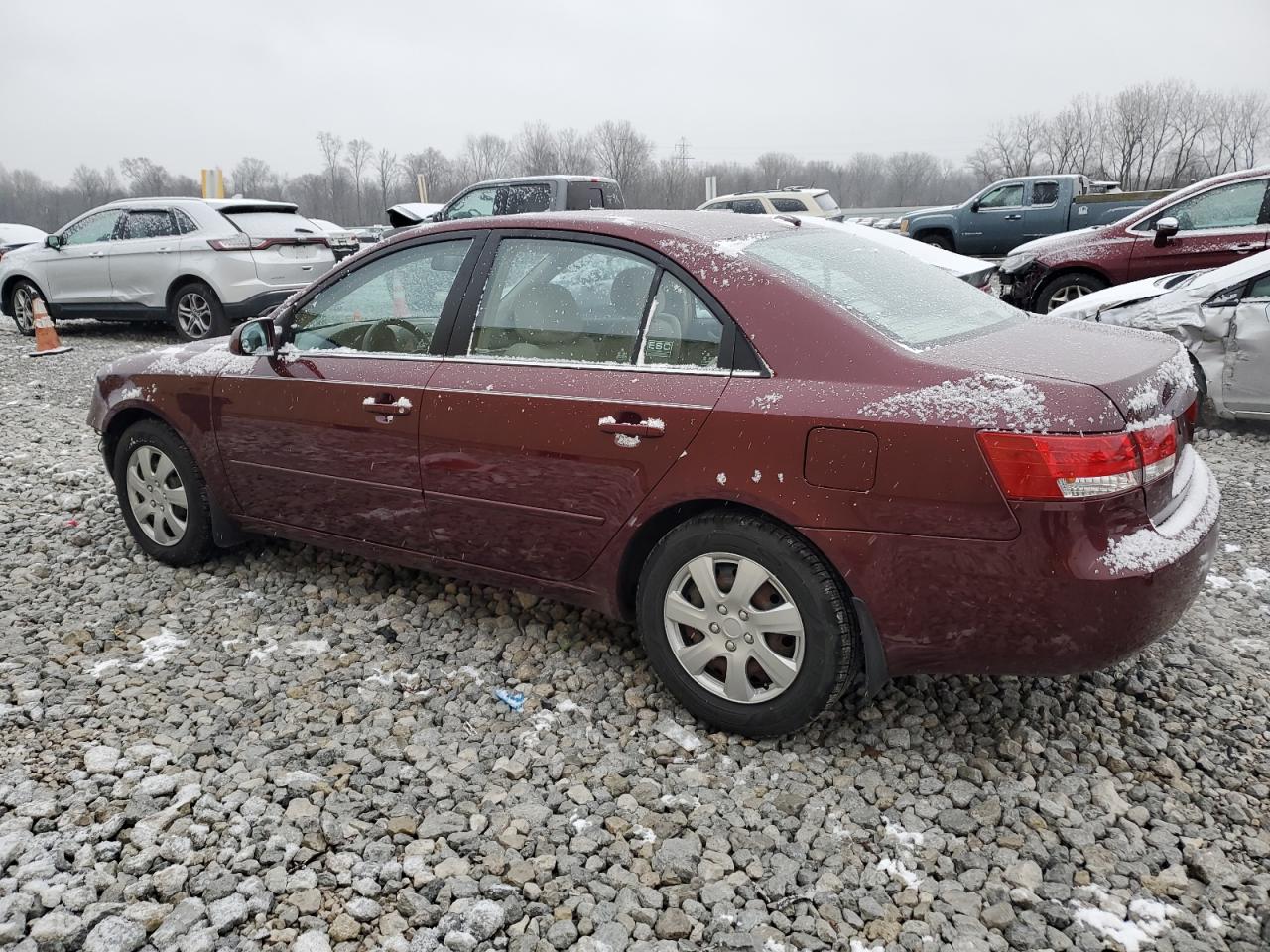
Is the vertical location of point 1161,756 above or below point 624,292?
below

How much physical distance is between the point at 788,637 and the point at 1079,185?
19053 millimetres

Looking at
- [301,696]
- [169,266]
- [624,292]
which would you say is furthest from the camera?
[169,266]

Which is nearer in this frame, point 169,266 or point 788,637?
point 788,637

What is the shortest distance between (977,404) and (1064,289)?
8.19m

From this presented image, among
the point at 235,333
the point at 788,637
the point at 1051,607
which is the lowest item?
the point at 788,637

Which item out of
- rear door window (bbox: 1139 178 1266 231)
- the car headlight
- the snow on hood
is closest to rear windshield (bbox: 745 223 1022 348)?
the snow on hood

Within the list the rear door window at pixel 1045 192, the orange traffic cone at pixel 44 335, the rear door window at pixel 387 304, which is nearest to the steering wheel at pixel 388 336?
the rear door window at pixel 387 304

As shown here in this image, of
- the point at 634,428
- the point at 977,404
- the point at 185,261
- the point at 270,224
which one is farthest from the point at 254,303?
the point at 977,404

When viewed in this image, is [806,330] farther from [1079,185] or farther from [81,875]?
[1079,185]

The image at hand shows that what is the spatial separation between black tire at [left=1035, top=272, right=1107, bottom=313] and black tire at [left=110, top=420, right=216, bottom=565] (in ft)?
27.0

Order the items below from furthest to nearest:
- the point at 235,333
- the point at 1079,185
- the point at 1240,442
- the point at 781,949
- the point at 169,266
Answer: the point at 1079,185 < the point at 169,266 < the point at 1240,442 < the point at 235,333 < the point at 781,949

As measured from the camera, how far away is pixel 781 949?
2170 mm

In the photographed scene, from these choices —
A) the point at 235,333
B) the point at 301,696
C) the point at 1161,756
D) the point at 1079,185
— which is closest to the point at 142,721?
the point at 301,696

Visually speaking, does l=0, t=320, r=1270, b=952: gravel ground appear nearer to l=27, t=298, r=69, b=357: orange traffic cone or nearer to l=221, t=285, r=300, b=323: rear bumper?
l=221, t=285, r=300, b=323: rear bumper
